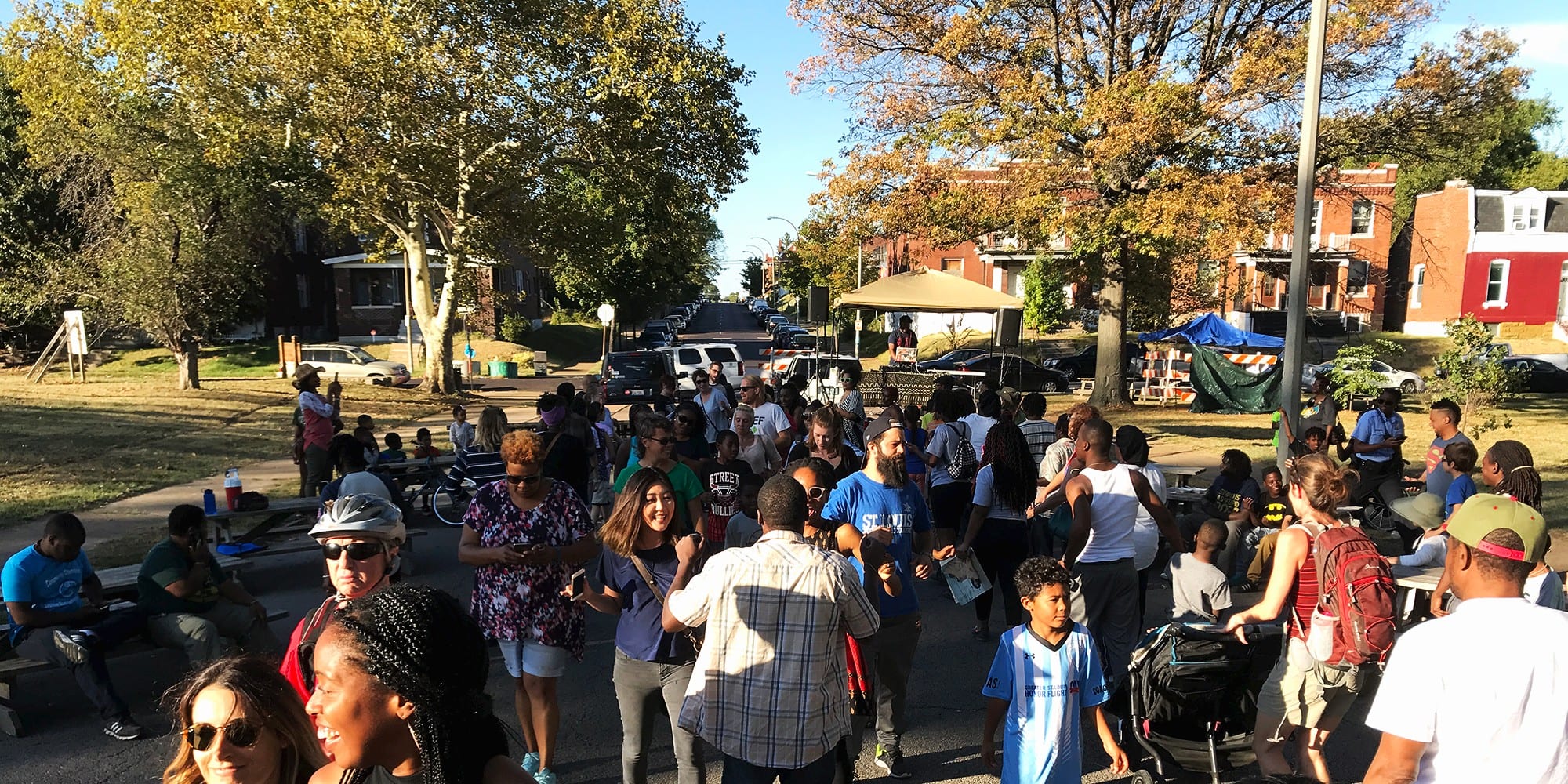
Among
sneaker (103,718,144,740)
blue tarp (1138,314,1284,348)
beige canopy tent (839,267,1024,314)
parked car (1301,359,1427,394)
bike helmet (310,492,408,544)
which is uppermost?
beige canopy tent (839,267,1024,314)

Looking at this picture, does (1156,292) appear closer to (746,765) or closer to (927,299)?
(927,299)

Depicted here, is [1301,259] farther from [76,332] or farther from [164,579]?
[76,332]

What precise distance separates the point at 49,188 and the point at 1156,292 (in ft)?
115

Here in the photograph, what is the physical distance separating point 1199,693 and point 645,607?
2.52m

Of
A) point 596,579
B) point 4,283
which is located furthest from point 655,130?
point 4,283

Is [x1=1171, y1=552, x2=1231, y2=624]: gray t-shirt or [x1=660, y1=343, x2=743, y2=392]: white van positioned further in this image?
[x1=660, y1=343, x2=743, y2=392]: white van

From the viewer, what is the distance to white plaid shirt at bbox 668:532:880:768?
121 inches

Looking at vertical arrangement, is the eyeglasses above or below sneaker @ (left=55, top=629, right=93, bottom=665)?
above

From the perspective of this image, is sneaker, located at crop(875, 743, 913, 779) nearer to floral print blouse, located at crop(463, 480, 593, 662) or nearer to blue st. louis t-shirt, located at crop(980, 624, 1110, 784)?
blue st. louis t-shirt, located at crop(980, 624, 1110, 784)

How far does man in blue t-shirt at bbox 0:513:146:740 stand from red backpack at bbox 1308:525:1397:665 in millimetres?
6003

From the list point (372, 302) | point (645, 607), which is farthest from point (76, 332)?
point (645, 607)

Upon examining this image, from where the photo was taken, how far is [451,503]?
10438 millimetres

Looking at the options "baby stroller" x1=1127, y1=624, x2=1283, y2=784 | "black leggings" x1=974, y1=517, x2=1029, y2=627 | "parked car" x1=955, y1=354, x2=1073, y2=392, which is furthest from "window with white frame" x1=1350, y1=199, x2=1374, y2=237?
"baby stroller" x1=1127, y1=624, x2=1283, y2=784

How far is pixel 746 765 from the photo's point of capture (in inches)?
126
